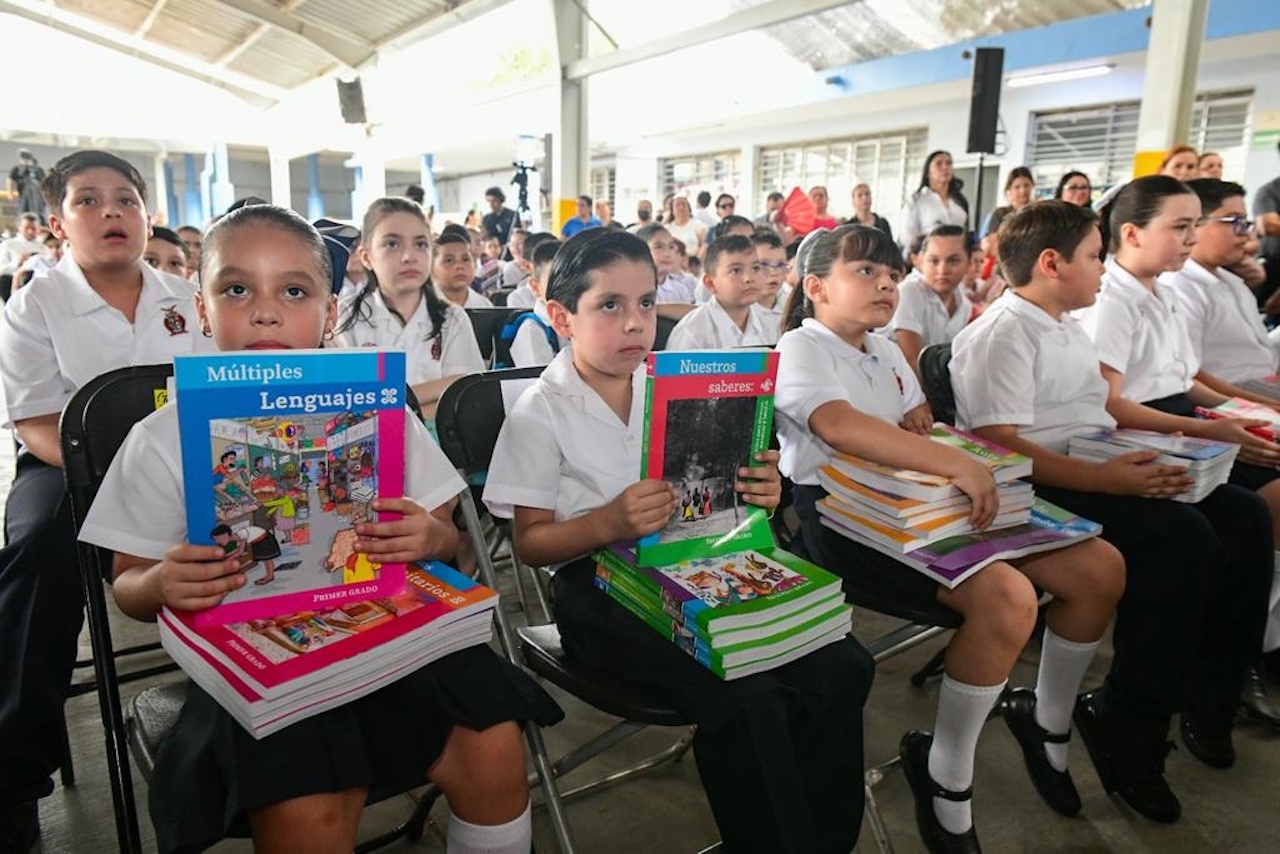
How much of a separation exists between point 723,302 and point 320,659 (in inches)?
97.9

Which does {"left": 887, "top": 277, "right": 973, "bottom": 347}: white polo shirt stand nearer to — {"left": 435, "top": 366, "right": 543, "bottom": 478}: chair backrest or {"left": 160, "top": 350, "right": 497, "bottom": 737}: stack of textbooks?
{"left": 435, "top": 366, "right": 543, "bottom": 478}: chair backrest

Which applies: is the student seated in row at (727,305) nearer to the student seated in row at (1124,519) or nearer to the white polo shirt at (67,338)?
the student seated in row at (1124,519)

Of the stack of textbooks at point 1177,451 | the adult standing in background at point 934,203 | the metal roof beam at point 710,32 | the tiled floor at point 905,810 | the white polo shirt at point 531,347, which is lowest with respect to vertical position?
the tiled floor at point 905,810

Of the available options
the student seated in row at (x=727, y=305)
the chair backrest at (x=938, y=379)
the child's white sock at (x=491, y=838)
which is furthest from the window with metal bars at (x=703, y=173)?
the child's white sock at (x=491, y=838)

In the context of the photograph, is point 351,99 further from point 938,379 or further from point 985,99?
point 938,379

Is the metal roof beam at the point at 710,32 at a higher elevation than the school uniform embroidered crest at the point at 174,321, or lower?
higher

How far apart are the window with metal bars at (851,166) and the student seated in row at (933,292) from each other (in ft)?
32.5

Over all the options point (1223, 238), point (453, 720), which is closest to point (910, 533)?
point (453, 720)

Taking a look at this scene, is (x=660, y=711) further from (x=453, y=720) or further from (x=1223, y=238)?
(x=1223, y=238)

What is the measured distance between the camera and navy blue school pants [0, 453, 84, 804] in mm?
1596

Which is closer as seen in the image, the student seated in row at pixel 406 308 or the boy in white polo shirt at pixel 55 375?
the boy in white polo shirt at pixel 55 375

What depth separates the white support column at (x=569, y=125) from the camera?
959 cm

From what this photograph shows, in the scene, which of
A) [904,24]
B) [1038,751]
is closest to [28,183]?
[904,24]

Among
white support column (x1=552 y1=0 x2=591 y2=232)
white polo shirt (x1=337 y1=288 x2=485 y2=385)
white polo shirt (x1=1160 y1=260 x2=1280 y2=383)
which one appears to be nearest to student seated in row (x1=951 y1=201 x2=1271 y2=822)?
white polo shirt (x1=1160 y1=260 x2=1280 y2=383)
